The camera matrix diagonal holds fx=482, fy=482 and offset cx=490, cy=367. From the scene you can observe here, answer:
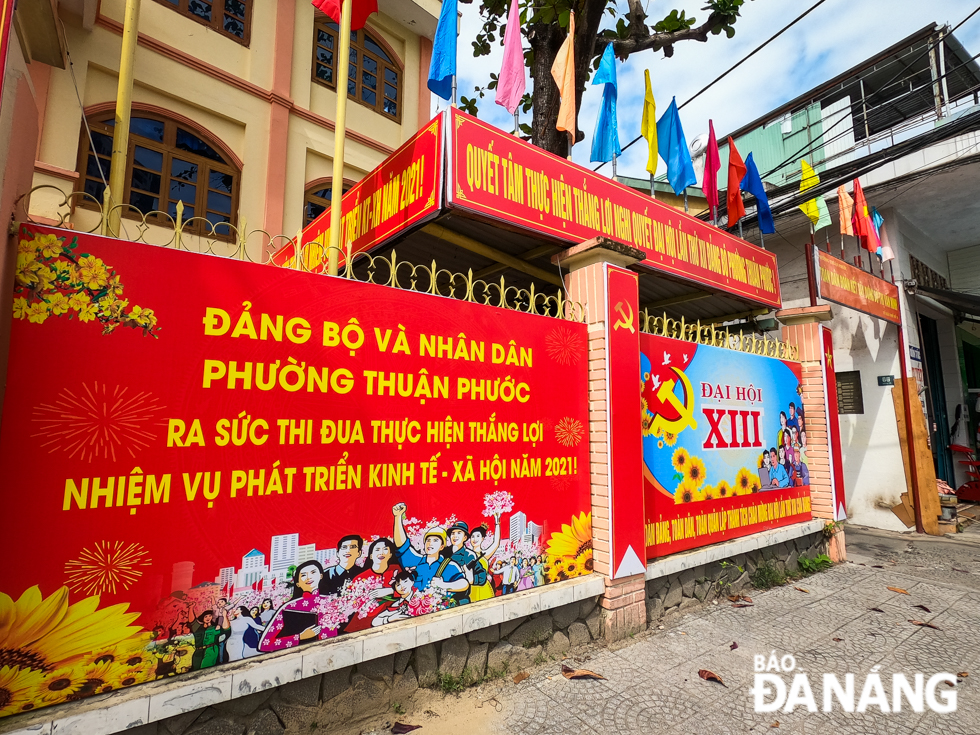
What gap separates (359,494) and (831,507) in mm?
6677

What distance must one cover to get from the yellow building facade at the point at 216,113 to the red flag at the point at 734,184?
20.5 feet

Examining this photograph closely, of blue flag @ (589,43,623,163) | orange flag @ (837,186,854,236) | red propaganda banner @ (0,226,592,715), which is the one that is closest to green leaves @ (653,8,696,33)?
blue flag @ (589,43,623,163)

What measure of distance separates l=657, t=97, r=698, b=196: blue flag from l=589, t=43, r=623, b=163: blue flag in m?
1.21

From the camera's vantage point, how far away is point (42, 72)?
233 inches

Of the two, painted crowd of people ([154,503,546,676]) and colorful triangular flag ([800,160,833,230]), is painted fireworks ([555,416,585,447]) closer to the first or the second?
painted crowd of people ([154,503,546,676])

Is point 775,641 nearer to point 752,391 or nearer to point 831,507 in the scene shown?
point 752,391

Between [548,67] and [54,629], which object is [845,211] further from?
[54,629]

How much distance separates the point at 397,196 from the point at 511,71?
1828 mm

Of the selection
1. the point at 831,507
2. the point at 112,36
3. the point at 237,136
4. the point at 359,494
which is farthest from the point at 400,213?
the point at 831,507

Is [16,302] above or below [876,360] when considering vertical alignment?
below

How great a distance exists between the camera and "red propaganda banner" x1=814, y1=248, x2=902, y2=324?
704cm

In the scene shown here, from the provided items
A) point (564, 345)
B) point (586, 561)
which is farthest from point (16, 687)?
point (564, 345)

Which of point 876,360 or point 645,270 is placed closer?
point 645,270

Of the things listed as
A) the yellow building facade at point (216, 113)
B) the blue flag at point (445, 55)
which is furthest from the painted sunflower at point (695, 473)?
the yellow building facade at point (216, 113)
